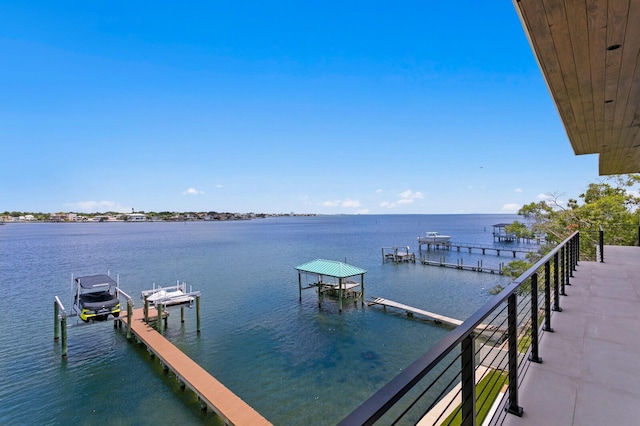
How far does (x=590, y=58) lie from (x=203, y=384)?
406 inches

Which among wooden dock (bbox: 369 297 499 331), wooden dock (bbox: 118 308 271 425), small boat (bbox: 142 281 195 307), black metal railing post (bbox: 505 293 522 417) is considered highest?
black metal railing post (bbox: 505 293 522 417)

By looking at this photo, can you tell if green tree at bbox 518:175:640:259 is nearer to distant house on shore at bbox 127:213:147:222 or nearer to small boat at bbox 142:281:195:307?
small boat at bbox 142:281:195:307

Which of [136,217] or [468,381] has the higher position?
[136,217]

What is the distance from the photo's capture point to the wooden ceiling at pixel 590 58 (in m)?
1.87

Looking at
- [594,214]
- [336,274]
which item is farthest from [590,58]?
[594,214]

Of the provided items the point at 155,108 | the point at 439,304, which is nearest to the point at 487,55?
the point at 439,304

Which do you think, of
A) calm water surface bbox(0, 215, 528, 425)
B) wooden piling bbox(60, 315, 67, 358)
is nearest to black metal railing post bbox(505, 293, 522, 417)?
calm water surface bbox(0, 215, 528, 425)

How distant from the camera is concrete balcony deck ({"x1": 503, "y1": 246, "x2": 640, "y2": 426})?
6.32ft

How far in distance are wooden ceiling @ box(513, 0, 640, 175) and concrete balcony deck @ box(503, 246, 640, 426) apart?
7.59ft

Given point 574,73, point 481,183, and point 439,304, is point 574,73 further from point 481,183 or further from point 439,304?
point 481,183

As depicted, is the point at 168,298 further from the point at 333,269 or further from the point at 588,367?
the point at 588,367

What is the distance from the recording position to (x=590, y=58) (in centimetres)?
239

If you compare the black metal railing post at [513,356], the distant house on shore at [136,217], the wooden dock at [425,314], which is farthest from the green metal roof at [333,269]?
the distant house on shore at [136,217]

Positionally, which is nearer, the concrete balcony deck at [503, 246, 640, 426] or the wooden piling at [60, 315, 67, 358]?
the concrete balcony deck at [503, 246, 640, 426]
